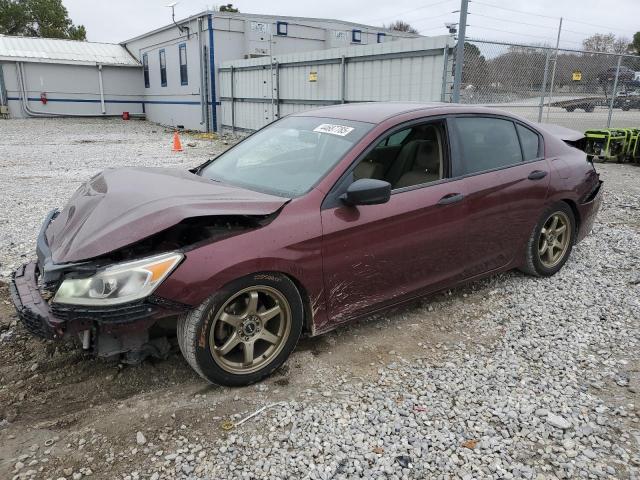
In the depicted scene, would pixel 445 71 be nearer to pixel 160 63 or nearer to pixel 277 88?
pixel 277 88

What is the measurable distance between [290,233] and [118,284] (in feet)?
3.21

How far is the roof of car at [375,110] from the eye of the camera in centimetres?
369

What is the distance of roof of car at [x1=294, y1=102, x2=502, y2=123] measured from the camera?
3.69 metres

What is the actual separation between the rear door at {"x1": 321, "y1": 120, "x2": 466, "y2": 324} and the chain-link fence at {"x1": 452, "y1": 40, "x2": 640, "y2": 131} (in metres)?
6.65

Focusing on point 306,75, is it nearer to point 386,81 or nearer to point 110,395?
point 386,81

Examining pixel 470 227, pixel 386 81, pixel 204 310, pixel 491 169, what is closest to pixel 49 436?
pixel 204 310

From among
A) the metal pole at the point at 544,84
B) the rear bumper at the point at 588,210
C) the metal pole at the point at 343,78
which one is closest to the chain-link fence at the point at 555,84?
the metal pole at the point at 544,84

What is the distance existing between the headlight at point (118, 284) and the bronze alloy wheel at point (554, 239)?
11.1ft

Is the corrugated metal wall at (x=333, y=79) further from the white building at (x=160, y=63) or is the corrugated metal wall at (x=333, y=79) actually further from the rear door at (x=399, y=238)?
the rear door at (x=399, y=238)

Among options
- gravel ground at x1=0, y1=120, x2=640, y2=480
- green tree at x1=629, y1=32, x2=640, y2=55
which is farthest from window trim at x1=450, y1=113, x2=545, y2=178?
green tree at x1=629, y1=32, x2=640, y2=55

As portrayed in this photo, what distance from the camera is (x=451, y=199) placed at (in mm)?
3703

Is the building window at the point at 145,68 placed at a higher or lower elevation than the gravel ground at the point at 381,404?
higher

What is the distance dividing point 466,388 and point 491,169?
1820 mm

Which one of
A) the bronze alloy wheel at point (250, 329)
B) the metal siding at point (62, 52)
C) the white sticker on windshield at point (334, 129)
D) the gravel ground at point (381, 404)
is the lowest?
the gravel ground at point (381, 404)
